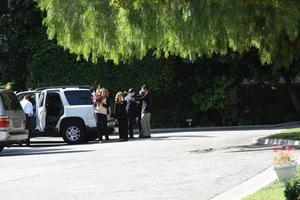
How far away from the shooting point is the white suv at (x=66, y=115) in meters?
26.7

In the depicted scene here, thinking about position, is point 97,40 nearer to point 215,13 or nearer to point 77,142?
point 215,13

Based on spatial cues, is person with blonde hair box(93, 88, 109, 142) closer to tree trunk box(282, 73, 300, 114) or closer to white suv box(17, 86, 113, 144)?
white suv box(17, 86, 113, 144)

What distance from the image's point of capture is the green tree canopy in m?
18.1

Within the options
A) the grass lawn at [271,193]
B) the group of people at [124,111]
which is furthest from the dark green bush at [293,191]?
the group of people at [124,111]

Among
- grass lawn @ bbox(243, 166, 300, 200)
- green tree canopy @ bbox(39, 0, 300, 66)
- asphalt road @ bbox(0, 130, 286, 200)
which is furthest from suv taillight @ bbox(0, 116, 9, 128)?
grass lawn @ bbox(243, 166, 300, 200)

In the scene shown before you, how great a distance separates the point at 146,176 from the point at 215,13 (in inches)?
214

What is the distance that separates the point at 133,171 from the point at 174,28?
4.68m

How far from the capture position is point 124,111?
1082 inches

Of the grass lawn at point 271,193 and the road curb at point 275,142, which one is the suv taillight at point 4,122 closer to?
the road curb at point 275,142

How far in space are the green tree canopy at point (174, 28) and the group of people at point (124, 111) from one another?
6005mm

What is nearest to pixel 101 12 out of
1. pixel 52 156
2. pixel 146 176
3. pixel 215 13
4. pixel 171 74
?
pixel 215 13

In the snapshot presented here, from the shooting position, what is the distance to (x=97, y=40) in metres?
19.8

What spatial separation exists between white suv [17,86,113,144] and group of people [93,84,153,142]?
0.50m

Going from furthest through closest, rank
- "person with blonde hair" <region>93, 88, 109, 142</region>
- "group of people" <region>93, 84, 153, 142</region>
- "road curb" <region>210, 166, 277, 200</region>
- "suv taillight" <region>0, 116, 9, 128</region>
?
"group of people" <region>93, 84, 153, 142</region> < "person with blonde hair" <region>93, 88, 109, 142</region> < "suv taillight" <region>0, 116, 9, 128</region> < "road curb" <region>210, 166, 277, 200</region>
